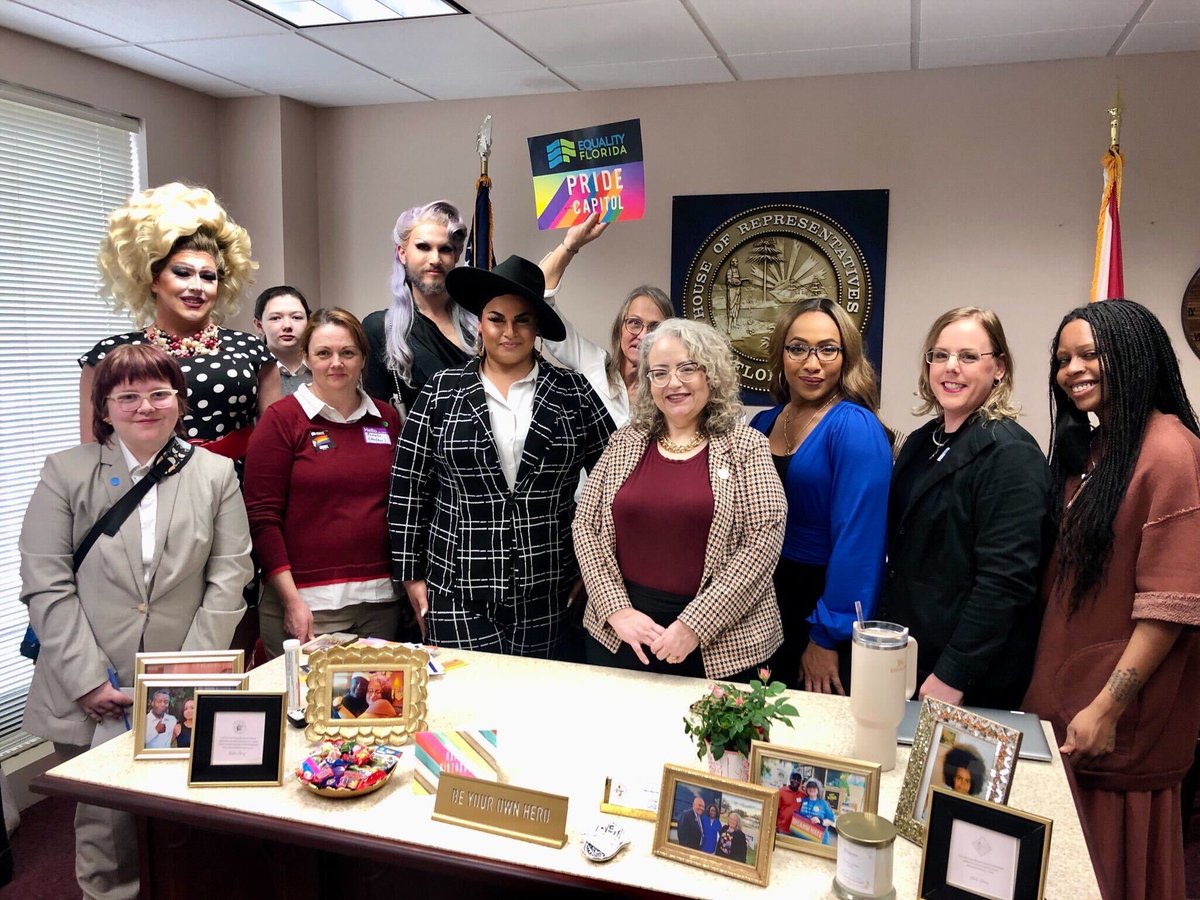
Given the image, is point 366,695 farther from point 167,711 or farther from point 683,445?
Answer: point 683,445

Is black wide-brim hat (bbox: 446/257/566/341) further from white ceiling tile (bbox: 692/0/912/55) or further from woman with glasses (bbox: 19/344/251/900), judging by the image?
white ceiling tile (bbox: 692/0/912/55)

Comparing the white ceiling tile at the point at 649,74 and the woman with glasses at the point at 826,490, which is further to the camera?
the white ceiling tile at the point at 649,74

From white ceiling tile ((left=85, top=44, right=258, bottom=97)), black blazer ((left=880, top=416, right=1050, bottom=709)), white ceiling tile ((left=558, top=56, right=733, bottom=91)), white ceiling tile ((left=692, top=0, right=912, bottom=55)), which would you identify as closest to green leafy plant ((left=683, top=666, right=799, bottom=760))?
black blazer ((left=880, top=416, right=1050, bottom=709))

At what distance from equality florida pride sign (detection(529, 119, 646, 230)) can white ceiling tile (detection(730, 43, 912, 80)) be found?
119cm

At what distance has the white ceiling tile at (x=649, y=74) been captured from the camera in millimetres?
3740

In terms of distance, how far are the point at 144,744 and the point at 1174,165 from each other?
3986 millimetres

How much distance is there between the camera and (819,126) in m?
3.94

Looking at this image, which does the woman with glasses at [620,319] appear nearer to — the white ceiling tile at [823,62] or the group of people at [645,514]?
the group of people at [645,514]

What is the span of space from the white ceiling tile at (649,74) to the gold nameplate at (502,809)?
308 centimetres

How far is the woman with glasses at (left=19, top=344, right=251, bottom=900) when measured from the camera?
2.08 m

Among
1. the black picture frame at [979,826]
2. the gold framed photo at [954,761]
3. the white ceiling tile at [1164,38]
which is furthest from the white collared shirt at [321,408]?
the white ceiling tile at [1164,38]

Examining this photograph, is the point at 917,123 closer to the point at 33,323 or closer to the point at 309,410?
the point at 309,410

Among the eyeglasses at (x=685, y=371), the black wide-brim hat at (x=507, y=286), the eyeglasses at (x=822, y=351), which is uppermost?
the black wide-brim hat at (x=507, y=286)

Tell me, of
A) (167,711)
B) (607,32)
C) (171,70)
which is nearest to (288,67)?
(171,70)
